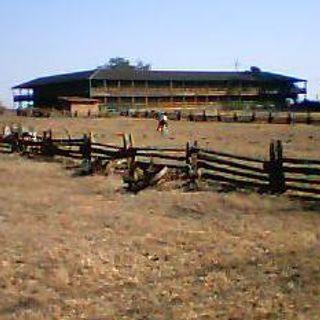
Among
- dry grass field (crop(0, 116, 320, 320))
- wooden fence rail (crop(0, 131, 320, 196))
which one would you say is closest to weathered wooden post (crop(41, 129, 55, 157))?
wooden fence rail (crop(0, 131, 320, 196))

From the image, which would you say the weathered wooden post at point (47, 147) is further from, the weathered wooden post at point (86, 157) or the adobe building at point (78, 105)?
the adobe building at point (78, 105)

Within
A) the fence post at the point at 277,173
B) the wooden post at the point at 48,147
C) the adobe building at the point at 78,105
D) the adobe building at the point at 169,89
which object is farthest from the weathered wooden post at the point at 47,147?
the adobe building at the point at 169,89

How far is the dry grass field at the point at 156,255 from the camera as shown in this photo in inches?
335

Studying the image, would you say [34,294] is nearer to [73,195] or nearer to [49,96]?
[73,195]

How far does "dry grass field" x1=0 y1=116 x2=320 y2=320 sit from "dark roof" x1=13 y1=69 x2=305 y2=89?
7896 cm

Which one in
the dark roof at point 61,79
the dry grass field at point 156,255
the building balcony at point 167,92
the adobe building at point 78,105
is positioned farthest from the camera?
the dark roof at point 61,79

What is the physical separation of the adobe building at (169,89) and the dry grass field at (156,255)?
251 ft

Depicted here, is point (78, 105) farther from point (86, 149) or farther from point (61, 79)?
point (86, 149)

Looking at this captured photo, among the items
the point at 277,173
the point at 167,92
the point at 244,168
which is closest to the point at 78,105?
the point at 167,92

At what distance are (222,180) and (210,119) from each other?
43497mm

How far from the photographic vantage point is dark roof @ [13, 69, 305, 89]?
97000 millimetres

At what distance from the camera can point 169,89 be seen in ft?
325

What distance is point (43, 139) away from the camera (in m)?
30.8

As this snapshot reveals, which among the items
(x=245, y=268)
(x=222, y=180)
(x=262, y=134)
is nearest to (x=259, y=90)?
(x=262, y=134)
